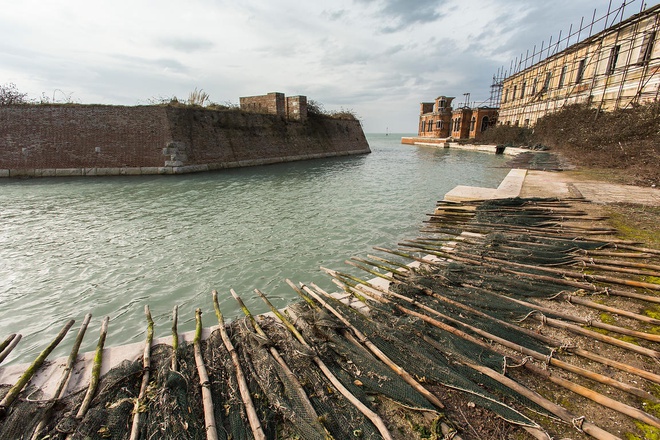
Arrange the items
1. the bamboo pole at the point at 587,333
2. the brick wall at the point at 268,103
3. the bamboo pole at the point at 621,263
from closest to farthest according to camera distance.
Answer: the bamboo pole at the point at 587,333
the bamboo pole at the point at 621,263
the brick wall at the point at 268,103

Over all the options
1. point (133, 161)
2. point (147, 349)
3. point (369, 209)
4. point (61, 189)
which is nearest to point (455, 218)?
point (369, 209)

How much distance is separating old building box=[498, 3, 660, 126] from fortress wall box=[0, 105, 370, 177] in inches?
1082

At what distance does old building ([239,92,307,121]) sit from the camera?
28953mm

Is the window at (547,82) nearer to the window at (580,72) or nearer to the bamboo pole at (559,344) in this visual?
the window at (580,72)

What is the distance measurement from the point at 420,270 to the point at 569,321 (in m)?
2.12

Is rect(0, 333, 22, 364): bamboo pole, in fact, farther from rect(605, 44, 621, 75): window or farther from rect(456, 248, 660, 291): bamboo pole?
rect(605, 44, 621, 75): window

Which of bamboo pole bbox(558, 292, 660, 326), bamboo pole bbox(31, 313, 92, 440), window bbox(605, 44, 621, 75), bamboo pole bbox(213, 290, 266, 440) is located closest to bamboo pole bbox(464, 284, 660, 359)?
bamboo pole bbox(558, 292, 660, 326)

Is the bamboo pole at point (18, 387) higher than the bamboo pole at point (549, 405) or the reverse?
the reverse

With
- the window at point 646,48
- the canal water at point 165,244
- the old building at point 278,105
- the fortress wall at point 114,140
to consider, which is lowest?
the canal water at point 165,244

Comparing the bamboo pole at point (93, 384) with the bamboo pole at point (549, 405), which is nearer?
the bamboo pole at point (549, 405)

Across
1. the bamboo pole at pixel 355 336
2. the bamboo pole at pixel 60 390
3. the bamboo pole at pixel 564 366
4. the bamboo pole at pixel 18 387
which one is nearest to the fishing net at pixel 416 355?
the bamboo pole at pixel 355 336

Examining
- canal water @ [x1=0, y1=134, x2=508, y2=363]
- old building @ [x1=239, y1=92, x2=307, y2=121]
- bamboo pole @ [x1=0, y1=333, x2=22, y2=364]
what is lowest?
canal water @ [x1=0, y1=134, x2=508, y2=363]

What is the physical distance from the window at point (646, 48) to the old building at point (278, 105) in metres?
25.5

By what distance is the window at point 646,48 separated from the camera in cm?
1919
